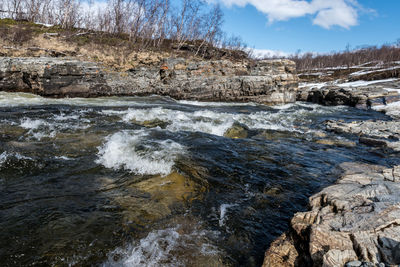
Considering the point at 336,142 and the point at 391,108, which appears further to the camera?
the point at 391,108

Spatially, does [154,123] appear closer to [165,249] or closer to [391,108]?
[165,249]

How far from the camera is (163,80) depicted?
1770 cm

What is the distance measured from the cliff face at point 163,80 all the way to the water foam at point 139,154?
1151 centimetres

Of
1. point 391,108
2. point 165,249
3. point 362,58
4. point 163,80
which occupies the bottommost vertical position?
point 165,249

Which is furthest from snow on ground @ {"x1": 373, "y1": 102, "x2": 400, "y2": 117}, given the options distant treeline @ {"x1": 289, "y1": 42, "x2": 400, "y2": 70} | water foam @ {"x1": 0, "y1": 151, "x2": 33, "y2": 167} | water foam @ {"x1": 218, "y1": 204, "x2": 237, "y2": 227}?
distant treeline @ {"x1": 289, "y1": 42, "x2": 400, "y2": 70}

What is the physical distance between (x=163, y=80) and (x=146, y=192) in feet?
49.7

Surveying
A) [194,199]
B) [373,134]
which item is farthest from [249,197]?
[373,134]

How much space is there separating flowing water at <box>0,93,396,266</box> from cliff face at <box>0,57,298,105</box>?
29.9 feet

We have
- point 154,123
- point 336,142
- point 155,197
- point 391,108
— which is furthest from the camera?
point 391,108

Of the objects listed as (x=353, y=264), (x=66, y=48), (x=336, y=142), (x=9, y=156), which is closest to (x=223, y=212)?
(x=353, y=264)

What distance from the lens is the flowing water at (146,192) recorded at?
2.47 m

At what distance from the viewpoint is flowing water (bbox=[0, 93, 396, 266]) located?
2.47 metres

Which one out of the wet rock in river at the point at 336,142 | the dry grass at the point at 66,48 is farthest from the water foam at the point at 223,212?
the dry grass at the point at 66,48

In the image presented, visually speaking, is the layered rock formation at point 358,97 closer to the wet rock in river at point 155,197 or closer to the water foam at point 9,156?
the wet rock in river at point 155,197
